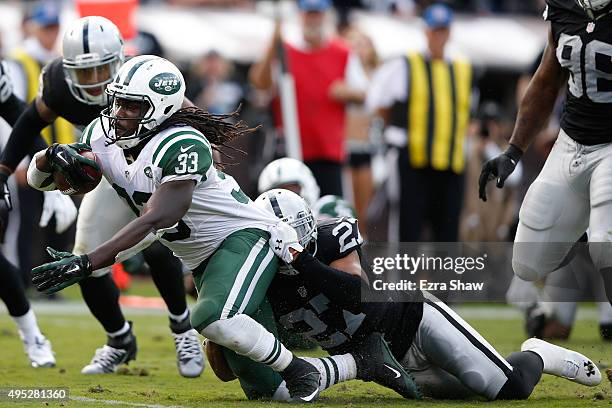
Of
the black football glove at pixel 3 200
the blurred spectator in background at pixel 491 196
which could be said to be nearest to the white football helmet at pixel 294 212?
the black football glove at pixel 3 200

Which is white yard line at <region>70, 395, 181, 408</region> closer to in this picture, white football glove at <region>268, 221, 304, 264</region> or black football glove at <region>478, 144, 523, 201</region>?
white football glove at <region>268, 221, 304, 264</region>

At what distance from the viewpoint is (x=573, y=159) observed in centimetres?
513

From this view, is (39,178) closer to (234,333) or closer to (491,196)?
(234,333)

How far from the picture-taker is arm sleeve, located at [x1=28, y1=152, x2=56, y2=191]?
5.15 m

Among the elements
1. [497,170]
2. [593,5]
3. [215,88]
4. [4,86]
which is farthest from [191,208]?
[215,88]

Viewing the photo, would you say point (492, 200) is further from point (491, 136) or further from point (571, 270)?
point (571, 270)

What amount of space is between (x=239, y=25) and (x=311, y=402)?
1035 cm

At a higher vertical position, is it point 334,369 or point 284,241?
point 284,241

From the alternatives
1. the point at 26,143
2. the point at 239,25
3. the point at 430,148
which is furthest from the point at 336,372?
the point at 239,25

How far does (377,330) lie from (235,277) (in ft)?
2.15

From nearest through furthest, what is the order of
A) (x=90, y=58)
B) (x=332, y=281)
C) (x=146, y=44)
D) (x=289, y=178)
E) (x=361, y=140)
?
(x=332, y=281), (x=90, y=58), (x=289, y=178), (x=146, y=44), (x=361, y=140)

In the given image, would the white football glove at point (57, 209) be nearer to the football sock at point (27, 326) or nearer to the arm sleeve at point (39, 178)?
the football sock at point (27, 326)

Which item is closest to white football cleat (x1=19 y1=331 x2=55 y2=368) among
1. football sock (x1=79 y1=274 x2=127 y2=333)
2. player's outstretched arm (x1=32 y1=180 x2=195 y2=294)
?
football sock (x1=79 y1=274 x2=127 y2=333)

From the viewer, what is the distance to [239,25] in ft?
48.3
